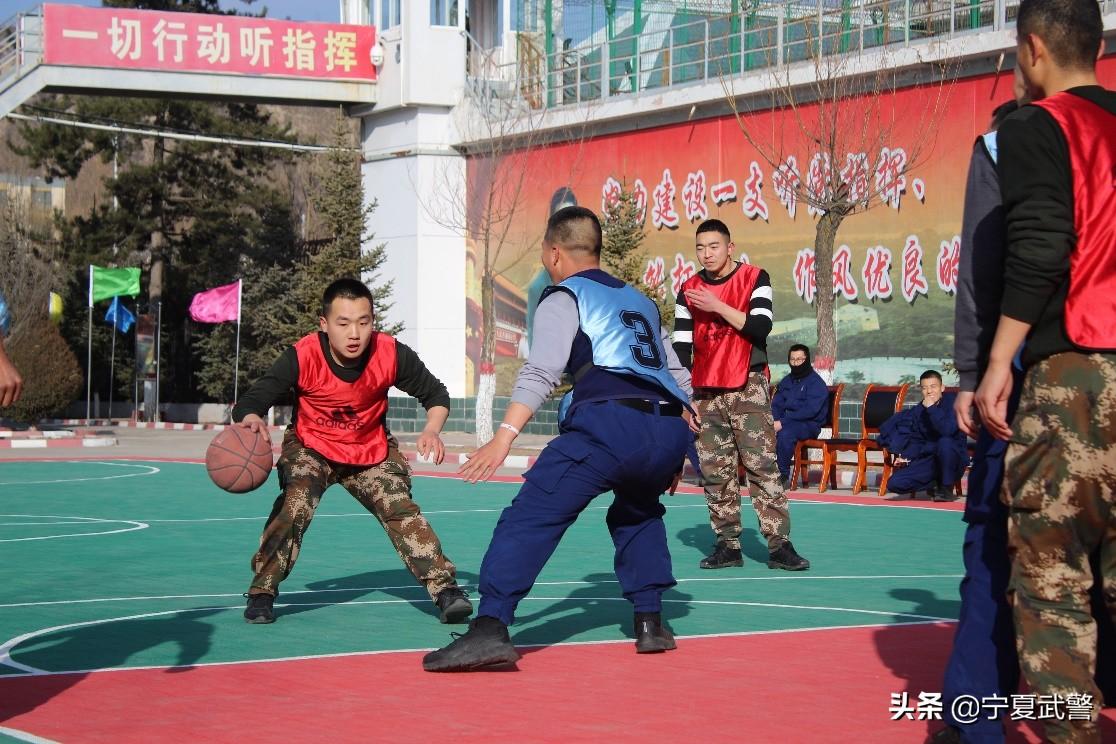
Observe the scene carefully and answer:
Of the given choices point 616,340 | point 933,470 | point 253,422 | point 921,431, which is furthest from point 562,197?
point 616,340

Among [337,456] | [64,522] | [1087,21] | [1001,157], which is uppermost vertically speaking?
[1087,21]

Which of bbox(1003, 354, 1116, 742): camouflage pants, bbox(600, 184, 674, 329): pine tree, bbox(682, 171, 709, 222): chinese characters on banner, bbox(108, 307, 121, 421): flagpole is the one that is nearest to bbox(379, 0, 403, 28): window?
bbox(682, 171, 709, 222): chinese characters on banner

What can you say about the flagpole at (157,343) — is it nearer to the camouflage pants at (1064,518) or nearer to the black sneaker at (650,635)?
the black sneaker at (650,635)

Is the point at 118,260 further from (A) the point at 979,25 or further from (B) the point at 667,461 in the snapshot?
(B) the point at 667,461

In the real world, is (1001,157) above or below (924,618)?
above

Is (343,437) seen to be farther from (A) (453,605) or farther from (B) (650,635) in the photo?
(B) (650,635)

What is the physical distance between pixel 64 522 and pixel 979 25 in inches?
604

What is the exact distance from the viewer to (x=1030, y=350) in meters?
4.96

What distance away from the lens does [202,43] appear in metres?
33.8

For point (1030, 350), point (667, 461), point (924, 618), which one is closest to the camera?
point (1030, 350)

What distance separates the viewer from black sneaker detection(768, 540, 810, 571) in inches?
431

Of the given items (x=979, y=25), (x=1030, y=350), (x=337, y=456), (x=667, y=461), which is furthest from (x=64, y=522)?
(x=979, y=25)

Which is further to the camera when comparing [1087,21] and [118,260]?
[118,260]

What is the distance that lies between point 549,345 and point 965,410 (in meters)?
2.41
